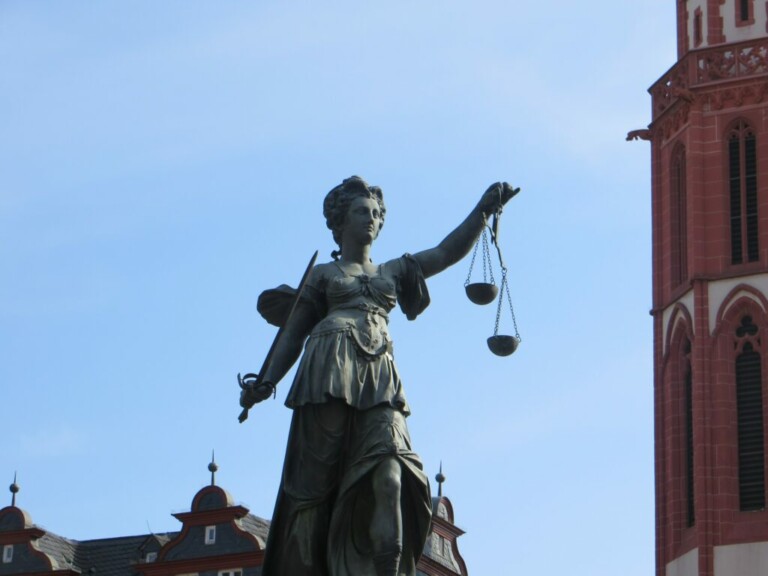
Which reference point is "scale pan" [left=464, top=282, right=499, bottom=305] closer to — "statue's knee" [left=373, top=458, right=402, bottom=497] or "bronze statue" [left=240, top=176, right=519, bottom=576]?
"bronze statue" [left=240, top=176, right=519, bottom=576]

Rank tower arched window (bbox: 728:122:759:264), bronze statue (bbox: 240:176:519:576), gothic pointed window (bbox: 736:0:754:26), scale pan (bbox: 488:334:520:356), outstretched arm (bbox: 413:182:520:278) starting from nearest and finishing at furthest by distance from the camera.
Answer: bronze statue (bbox: 240:176:519:576) < outstretched arm (bbox: 413:182:520:278) < scale pan (bbox: 488:334:520:356) < tower arched window (bbox: 728:122:759:264) < gothic pointed window (bbox: 736:0:754:26)

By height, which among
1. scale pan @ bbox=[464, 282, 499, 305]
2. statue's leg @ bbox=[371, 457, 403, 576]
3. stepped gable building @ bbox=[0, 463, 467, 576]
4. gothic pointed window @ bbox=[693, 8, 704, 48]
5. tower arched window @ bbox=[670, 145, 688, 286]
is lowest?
statue's leg @ bbox=[371, 457, 403, 576]

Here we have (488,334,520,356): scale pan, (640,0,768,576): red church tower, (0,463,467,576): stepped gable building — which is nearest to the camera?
(488,334,520,356): scale pan

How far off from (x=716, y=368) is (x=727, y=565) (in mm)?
5866

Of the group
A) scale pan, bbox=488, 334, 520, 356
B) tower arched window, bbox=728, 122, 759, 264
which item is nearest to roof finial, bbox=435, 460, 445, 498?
tower arched window, bbox=728, 122, 759, 264

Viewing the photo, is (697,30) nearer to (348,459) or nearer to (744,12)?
(744,12)

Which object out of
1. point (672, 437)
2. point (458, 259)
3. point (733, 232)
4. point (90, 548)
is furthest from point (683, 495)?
point (458, 259)

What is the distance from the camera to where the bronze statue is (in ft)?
39.8

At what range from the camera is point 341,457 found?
12.3 metres

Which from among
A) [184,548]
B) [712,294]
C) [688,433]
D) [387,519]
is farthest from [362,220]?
[688,433]

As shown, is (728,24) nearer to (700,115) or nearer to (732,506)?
(700,115)

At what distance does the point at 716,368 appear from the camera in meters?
71.6

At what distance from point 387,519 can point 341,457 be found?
478 millimetres

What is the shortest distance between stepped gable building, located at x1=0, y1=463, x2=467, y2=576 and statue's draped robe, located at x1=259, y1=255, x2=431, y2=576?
34.7 metres
